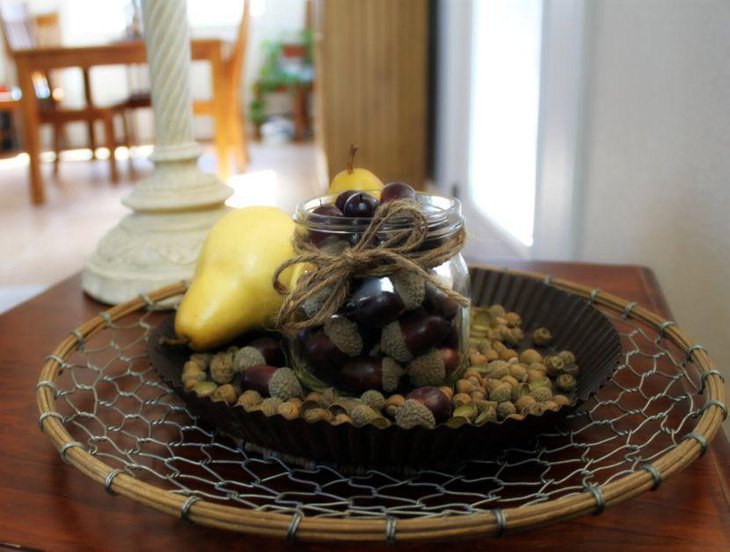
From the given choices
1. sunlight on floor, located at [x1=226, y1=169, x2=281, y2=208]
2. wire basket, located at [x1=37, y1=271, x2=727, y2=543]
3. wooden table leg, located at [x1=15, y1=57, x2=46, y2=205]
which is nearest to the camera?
wire basket, located at [x1=37, y1=271, x2=727, y2=543]

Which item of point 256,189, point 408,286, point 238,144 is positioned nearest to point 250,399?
point 408,286

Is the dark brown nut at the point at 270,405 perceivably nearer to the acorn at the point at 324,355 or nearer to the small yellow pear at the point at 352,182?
the acorn at the point at 324,355

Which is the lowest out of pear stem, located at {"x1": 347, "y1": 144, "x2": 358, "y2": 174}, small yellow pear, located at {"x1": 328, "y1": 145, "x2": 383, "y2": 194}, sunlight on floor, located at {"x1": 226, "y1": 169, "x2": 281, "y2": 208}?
sunlight on floor, located at {"x1": 226, "y1": 169, "x2": 281, "y2": 208}

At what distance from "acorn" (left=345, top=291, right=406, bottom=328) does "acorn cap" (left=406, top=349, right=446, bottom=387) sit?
32 millimetres

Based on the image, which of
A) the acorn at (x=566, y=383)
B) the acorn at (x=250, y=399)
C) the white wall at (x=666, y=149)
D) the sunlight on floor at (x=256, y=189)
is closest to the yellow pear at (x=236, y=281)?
the acorn at (x=250, y=399)

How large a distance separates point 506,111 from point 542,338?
1199 millimetres

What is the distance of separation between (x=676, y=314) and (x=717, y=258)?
0.13 metres

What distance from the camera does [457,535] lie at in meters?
0.30

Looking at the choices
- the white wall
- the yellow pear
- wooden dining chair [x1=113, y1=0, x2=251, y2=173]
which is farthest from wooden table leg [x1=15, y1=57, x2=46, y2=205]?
the yellow pear

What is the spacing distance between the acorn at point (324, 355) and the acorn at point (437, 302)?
0.19ft

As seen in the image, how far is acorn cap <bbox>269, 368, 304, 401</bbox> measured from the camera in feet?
1.44

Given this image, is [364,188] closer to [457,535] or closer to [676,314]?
[457,535]

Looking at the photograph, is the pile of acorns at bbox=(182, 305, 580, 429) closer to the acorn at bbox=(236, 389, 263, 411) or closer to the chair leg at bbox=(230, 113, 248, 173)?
the acorn at bbox=(236, 389, 263, 411)

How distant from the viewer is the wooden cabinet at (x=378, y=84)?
2340mm
